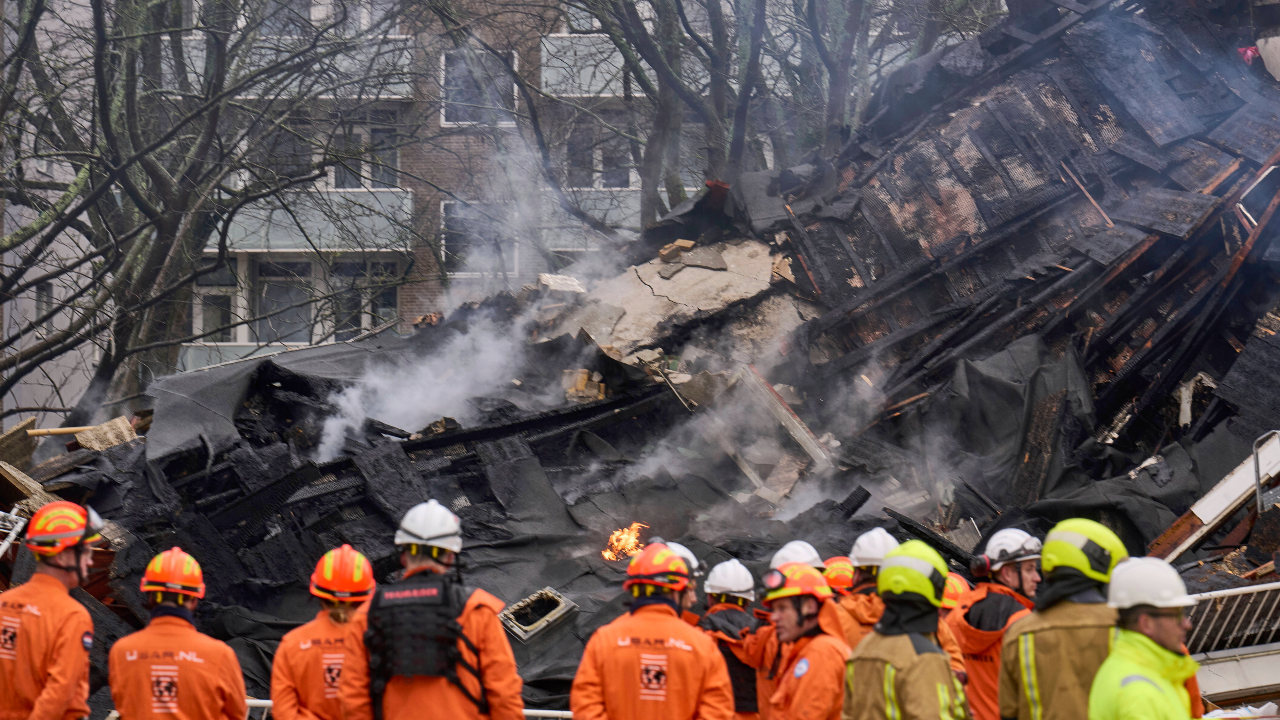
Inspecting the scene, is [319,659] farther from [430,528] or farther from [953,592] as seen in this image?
[953,592]

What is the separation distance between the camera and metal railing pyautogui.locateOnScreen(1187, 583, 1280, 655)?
6191 mm

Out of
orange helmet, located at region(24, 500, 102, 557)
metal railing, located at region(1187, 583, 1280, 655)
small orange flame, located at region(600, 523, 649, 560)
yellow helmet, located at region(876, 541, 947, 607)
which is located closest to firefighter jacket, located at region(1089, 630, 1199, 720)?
yellow helmet, located at region(876, 541, 947, 607)

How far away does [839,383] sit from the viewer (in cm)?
1153

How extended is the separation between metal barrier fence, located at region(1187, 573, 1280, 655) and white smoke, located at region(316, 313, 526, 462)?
22.7 feet

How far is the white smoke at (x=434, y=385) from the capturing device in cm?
1018

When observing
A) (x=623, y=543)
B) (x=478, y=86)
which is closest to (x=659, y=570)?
(x=623, y=543)

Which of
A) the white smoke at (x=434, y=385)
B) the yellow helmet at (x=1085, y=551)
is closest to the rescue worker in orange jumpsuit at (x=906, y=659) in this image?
the yellow helmet at (x=1085, y=551)

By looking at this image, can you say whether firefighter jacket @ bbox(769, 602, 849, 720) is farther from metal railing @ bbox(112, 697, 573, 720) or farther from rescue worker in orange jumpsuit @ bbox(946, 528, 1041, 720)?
metal railing @ bbox(112, 697, 573, 720)

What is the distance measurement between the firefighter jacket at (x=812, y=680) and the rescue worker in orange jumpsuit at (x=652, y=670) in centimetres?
25

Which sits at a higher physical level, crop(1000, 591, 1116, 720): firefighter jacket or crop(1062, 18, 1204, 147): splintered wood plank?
crop(1062, 18, 1204, 147): splintered wood plank

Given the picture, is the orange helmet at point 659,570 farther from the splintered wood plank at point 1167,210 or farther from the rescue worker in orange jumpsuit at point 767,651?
the splintered wood plank at point 1167,210

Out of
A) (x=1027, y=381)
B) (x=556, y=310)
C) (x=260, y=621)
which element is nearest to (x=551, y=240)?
(x=556, y=310)

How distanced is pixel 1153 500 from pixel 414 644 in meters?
7.14

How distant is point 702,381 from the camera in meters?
10.9
